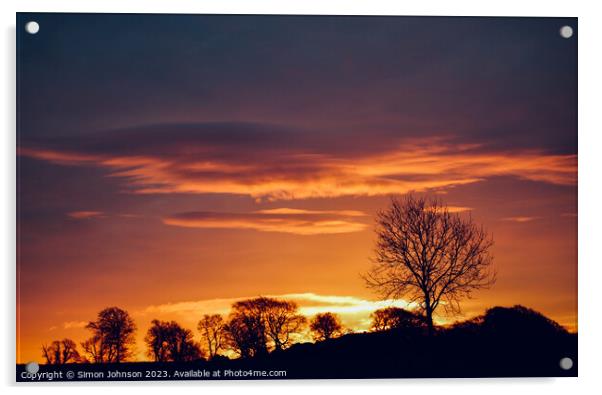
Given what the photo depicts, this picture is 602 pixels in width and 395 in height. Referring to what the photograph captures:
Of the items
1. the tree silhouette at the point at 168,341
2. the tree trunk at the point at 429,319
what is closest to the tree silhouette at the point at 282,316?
the tree silhouette at the point at 168,341

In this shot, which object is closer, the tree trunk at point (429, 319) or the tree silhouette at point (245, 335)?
the tree silhouette at point (245, 335)

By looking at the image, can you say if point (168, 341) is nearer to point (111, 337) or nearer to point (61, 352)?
point (111, 337)

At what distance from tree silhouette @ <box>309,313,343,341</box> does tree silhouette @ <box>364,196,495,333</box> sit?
472mm

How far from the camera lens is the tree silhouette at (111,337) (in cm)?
706

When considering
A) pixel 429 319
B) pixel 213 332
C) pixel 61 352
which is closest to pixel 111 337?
pixel 61 352

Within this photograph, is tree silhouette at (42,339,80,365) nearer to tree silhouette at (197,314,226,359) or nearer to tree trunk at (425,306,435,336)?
tree silhouette at (197,314,226,359)

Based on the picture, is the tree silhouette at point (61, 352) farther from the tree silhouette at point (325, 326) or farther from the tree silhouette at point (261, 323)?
the tree silhouette at point (325, 326)

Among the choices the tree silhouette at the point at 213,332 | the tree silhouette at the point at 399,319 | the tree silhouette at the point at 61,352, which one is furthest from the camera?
the tree silhouette at the point at 399,319

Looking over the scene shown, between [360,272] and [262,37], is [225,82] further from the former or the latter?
[360,272]

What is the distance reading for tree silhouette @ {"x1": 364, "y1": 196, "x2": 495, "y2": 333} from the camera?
728 cm

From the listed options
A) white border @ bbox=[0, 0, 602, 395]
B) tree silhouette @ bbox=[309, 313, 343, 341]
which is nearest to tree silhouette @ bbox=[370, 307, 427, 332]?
tree silhouette @ bbox=[309, 313, 343, 341]

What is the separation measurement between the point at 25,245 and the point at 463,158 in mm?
4046

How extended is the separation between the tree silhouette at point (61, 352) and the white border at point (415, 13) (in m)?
0.23

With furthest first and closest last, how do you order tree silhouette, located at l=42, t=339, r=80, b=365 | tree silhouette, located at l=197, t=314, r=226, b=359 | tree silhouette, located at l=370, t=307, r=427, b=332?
tree silhouette, located at l=370, t=307, r=427, b=332 → tree silhouette, located at l=197, t=314, r=226, b=359 → tree silhouette, located at l=42, t=339, r=80, b=365
